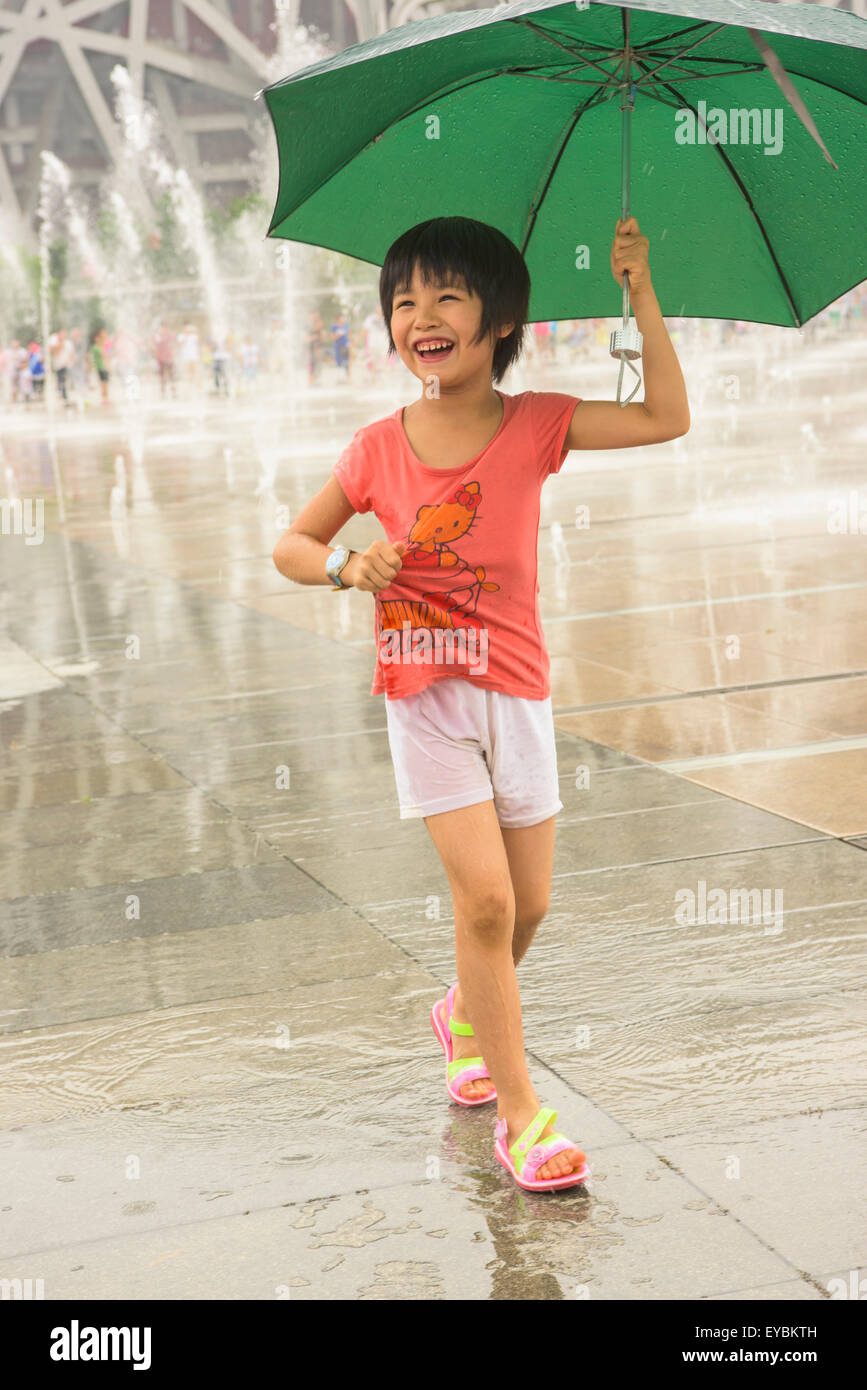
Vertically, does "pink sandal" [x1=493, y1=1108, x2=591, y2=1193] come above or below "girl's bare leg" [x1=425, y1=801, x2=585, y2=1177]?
below

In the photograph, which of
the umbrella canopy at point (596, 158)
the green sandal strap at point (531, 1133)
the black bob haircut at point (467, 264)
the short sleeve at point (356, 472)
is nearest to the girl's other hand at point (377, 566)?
the short sleeve at point (356, 472)

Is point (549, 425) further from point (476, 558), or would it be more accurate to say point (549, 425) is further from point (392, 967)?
point (392, 967)

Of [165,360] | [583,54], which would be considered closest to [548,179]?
[583,54]

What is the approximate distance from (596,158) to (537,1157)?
88.5 inches

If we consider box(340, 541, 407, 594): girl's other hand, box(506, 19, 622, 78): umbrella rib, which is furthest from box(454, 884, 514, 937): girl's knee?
box(506, 19, 622, 78): umbrella rib

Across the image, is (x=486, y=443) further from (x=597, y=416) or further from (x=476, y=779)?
(x=476, y=779)

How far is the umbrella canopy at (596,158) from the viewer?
363 cm

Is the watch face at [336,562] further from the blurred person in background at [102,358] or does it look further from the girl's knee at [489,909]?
the blurred person in background at [102,358]

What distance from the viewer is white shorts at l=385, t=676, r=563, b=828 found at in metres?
3.51

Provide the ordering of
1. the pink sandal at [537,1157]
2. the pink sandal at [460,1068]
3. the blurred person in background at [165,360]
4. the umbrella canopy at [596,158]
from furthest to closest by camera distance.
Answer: the blurred person in background at [165,360], the pink sandal at [460,1068], the umbrella canopy at [596,158], the pink sandal at [537,1157]

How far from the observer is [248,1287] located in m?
3.11


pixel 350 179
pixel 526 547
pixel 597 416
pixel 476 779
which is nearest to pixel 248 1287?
pixel 476 779

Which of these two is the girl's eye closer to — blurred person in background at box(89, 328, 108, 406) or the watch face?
the watch face
